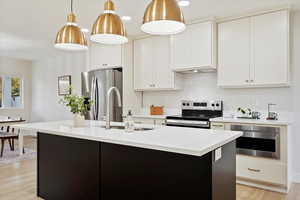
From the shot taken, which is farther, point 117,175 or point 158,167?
point 117,175

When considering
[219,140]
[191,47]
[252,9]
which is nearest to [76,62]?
[191,47]

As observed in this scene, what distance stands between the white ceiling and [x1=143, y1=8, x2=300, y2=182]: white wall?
731 millimetres

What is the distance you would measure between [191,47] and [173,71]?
0.55 m

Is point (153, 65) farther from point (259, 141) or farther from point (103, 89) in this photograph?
point (259, 141)

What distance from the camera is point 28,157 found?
4945 millimetres

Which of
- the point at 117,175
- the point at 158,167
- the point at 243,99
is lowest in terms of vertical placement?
the point at 117,175

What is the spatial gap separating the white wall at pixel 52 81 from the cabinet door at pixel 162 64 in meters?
2.71

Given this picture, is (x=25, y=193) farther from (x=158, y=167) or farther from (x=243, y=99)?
(x=243, y=99)

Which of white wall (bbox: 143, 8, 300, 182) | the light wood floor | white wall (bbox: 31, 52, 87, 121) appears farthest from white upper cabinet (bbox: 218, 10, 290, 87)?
white wall (bbox: 31, 52, 87, 121)

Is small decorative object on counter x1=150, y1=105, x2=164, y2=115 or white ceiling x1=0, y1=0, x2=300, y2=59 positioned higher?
white ceiling x1=0, y1=0, x2=300, y2=59

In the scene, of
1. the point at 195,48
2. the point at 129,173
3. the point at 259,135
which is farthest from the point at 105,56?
the point at 129,173

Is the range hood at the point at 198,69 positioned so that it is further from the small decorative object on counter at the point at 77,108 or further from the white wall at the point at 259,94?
the small decorative object on counter at the point at 77,108

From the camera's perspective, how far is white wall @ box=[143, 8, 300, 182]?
3.48 meters

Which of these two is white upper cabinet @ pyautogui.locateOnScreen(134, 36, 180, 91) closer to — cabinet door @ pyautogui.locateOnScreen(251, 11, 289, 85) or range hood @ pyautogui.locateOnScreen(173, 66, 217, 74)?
range hood @ pyautogui.locateOnScreen(173, 66, 217, 74)
